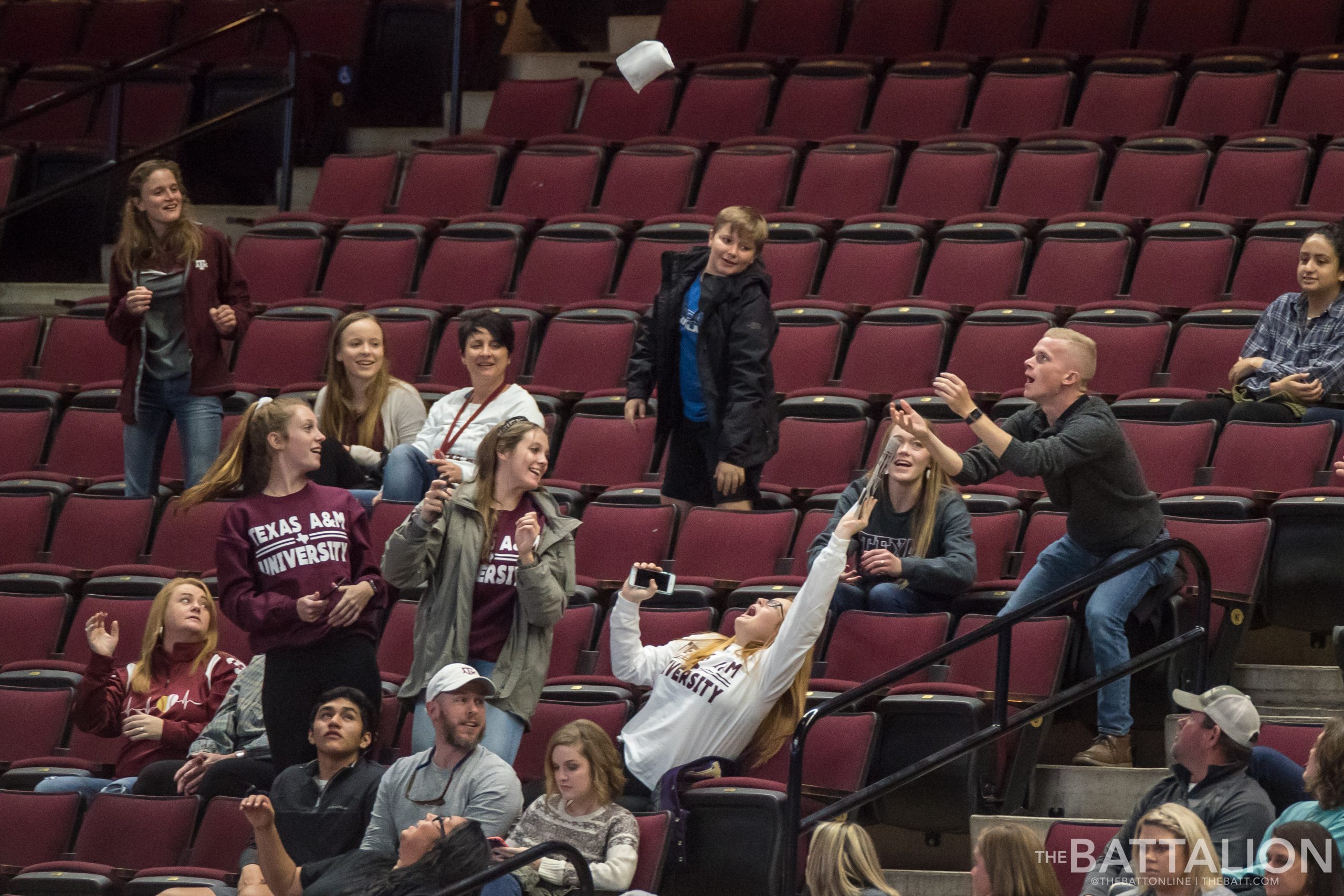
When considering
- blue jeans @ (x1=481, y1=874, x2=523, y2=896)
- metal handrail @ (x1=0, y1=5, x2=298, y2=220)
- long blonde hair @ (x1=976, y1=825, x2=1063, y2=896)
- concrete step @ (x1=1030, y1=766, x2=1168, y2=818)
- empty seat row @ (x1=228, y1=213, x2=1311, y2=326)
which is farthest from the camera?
metal handrail @ (x1=0, y1=5, x2=298, y2=220)

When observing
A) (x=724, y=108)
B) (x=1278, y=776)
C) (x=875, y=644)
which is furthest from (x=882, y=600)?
(x=724, y=108)

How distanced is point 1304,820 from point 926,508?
1310 millimetres

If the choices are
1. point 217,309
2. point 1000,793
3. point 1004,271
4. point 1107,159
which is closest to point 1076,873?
point 1000,793

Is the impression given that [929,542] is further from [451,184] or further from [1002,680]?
[451,184]

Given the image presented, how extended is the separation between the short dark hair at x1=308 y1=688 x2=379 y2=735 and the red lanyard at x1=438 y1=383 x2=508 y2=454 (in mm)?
1000

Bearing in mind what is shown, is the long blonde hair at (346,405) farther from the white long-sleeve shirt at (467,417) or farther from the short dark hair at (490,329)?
the short dark hair at (490,329)

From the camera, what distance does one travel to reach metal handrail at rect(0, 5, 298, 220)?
705cm

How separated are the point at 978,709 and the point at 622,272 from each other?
2.78 meters

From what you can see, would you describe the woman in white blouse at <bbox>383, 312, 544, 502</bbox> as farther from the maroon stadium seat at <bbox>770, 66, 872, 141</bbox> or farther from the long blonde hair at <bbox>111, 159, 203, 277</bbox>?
the maroon stadium seat at <bbox>770, 66, 872, 141</bbox>

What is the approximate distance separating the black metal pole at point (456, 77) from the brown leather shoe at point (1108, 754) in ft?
14.8

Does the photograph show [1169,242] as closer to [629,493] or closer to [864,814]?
[629,493]

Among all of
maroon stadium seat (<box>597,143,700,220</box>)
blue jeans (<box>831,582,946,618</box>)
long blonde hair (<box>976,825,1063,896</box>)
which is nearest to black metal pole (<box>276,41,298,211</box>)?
maroon stadium seat (<box>597,143,700,220</box>)

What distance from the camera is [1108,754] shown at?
13.3ft

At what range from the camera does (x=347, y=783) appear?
13.4 feet
